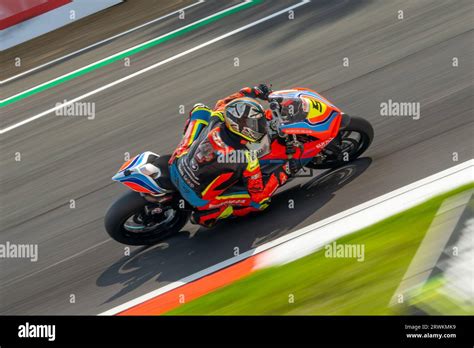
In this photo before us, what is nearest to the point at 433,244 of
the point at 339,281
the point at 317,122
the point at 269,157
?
the point at 339,281

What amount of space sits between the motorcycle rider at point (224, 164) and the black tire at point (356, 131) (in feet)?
2.53

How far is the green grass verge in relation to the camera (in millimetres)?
7035

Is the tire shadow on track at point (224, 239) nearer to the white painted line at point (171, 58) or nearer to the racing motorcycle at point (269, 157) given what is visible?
the racing motorcycle at point (269, 157)

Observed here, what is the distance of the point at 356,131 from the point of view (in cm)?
843

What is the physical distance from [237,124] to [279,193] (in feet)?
5.26

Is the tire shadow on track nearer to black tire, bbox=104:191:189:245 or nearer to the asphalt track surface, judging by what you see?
the asphalt track surface

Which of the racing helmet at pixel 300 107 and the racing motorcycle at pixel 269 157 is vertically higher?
the racing helmet at pixel 300 107

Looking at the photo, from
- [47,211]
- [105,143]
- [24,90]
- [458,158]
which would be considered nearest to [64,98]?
[24,90]

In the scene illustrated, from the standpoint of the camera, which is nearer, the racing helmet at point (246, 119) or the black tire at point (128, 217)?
the racing helmet at point (246, 119)

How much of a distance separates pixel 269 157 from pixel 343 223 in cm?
116

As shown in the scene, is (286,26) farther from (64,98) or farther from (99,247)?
(99,247)

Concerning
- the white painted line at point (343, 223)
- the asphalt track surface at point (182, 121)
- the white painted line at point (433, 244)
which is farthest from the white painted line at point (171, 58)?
the white painted line at point (433, 244)

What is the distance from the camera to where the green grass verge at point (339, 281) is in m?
7.04

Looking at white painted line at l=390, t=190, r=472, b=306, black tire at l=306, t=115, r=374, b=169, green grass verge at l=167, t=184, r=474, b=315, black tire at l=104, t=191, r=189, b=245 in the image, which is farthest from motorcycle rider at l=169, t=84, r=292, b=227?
white painted line at l=390, t=190, r=472, b=306
